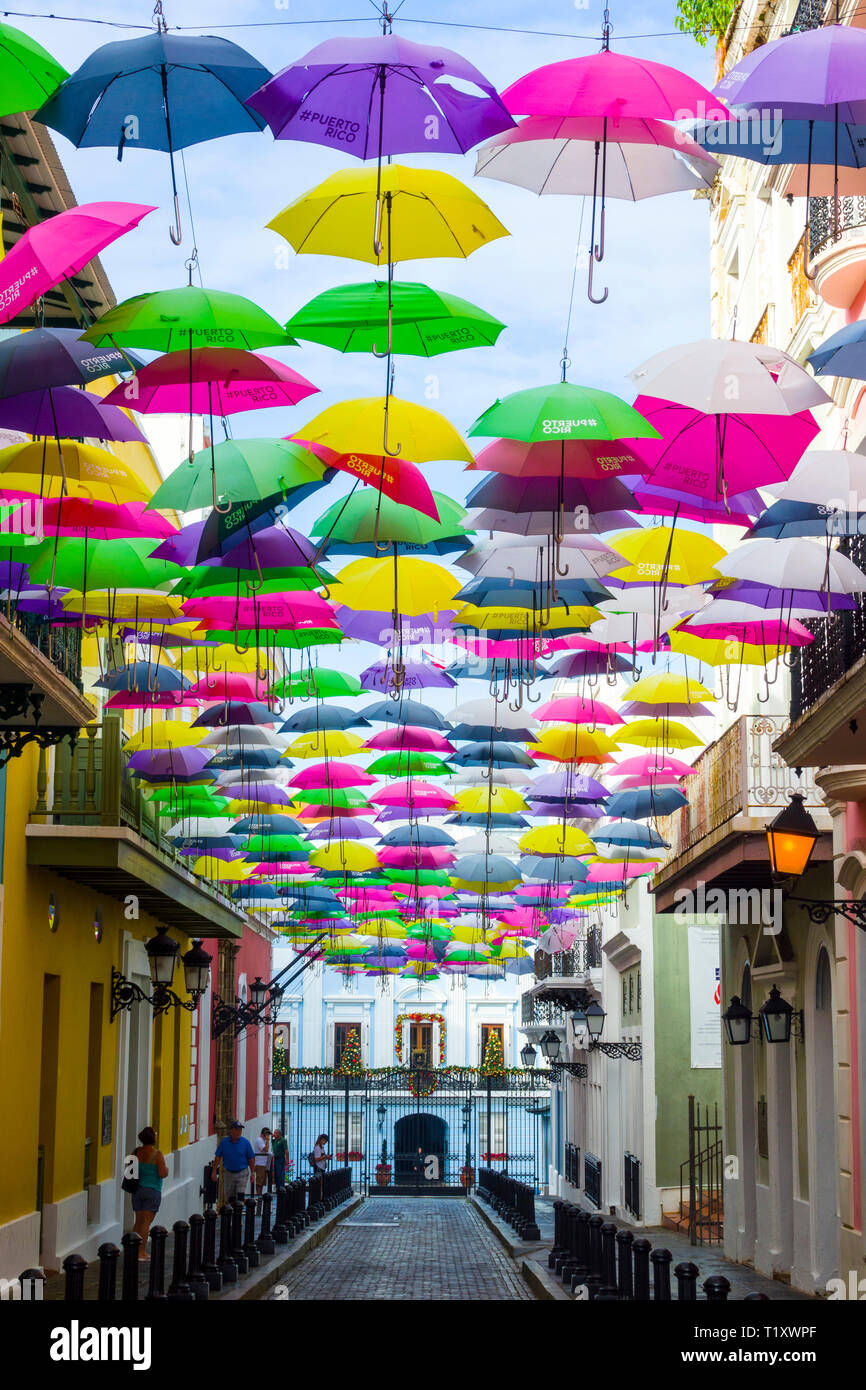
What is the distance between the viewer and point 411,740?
19.2 m

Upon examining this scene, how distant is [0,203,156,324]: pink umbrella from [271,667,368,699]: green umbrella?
8.61m

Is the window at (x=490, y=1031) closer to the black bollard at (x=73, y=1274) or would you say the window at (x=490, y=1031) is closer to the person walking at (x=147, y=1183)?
the person walking at (x=147, y=1183)

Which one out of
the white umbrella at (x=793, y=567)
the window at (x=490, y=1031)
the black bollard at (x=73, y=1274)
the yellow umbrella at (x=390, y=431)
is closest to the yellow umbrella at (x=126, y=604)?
the yellow umbrella at (x=390, y=431)

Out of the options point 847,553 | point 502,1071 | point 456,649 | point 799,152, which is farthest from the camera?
point 502,1071

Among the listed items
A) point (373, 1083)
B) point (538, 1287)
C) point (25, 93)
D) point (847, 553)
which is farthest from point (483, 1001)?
point (25, 93)

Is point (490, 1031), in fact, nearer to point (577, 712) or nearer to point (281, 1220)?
point (281, 1220)

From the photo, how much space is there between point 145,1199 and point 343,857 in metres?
9.39

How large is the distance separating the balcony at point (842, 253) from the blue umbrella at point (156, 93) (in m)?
→ 5.58

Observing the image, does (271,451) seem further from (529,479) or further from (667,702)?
(667,702)

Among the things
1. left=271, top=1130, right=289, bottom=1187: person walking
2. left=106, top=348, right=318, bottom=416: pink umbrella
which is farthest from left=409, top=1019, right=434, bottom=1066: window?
left=106, top=348, right=318, bottom=416: pink umbrella

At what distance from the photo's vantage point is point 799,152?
8656mm

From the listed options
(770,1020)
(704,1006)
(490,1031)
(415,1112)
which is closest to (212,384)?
(770,1020)

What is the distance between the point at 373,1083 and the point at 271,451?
5012 centimetres

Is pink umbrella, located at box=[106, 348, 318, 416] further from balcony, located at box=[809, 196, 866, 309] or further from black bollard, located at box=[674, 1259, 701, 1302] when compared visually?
black bollard, located at box=[674, 1259, 701, 1302]
